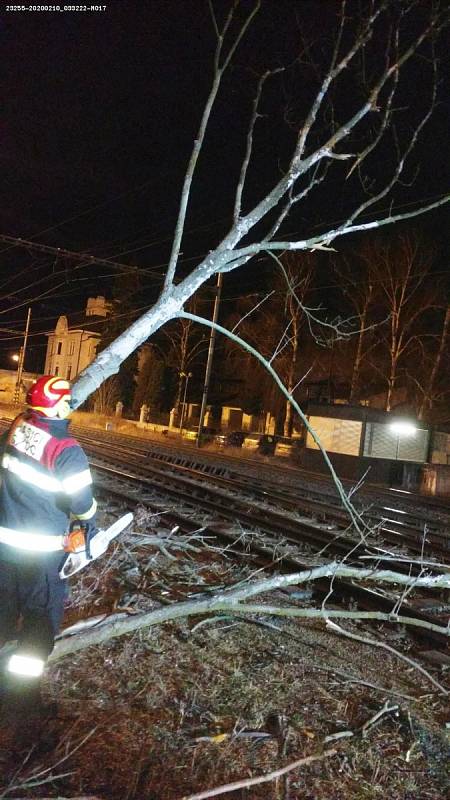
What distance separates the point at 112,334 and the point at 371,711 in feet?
160

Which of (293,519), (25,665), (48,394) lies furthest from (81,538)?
(293,519)

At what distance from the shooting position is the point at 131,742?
10.7ft

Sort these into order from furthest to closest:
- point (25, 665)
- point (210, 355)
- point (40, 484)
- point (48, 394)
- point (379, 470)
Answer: point (210, 355) < point (379, 470) < point (48, 394) < point (40, 484) < point (25, 665)

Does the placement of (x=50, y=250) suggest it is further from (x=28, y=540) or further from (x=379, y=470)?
(x=28, y=540)

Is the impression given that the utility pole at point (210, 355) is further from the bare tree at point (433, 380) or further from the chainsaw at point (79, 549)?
the chainsaw at point (79, 549)

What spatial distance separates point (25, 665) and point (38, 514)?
84 centimetres

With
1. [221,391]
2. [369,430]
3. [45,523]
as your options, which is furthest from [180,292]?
[221,391]

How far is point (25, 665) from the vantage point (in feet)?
10.4

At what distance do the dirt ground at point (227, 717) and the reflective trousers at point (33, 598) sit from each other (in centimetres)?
54

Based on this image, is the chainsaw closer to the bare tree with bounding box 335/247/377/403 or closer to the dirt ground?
the dirt ground

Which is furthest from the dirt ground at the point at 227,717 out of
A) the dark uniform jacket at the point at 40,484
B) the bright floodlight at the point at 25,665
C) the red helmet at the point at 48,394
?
the red helmet at the point at 48,394

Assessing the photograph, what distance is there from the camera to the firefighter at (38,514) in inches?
131

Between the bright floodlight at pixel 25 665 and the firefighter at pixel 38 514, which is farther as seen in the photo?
the firefighter at pixel 38 514

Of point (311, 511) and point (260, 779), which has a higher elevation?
point (311, 511)
